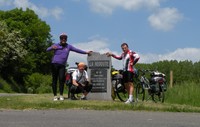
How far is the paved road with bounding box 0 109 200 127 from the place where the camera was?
9.01 meters

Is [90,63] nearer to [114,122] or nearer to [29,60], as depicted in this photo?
[114,122]

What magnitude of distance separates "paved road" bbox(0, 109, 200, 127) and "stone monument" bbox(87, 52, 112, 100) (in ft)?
15.7

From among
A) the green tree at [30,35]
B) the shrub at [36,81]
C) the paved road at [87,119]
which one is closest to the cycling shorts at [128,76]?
the paved road at [87,119]

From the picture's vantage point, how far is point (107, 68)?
16.5 metres

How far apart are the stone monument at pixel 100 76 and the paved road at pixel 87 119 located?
479 centimetres

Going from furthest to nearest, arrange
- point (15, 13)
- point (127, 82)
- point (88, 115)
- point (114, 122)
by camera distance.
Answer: point (15, 13), point (127, 82), point (88, 115), point (114, 122)

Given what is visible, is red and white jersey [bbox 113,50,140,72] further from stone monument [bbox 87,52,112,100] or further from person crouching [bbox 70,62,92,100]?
person crouching [bbox 70,62,92,100]

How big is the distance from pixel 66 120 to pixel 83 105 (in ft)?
11.4

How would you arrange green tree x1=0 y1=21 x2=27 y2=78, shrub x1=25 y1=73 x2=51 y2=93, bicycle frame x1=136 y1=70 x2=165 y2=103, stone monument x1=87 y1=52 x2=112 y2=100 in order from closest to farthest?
1. stone monument x1=87 y1=52 x2=112 y2=100
2. bicycle frame x1=136 y1=70 x2=165 y2=103
3. green tree x1=0 y1=21 x2=27 y2=78
4. shrub x1=25 y1=73 x2=51 y2=93

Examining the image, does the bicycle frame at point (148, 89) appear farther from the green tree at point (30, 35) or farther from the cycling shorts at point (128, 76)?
the green tree at point (30, 35)

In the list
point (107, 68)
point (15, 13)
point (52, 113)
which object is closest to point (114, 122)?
point (52, 113)

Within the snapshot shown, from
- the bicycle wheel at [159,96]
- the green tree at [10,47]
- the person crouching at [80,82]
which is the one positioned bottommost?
the bicycle wheel at [159,96]

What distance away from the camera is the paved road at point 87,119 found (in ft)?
29.6

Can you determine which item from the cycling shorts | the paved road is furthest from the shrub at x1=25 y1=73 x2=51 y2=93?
the paved road
